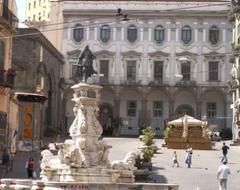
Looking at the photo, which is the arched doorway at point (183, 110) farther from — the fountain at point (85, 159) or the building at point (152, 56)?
the fountain at point (85, 159)

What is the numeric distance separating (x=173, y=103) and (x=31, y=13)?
124ft

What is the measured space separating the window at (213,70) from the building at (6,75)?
34.3m

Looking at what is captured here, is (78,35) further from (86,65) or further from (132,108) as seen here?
(86,65)

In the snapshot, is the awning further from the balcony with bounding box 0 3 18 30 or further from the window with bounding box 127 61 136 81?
the window with bounding box 127 61 136 81

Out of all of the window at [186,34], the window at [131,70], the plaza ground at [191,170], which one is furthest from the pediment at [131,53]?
the plaza ground at [191,170]

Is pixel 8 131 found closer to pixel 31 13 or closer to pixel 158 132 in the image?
pixel 158 132

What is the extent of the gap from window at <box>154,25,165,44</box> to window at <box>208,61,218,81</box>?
18.7 ft

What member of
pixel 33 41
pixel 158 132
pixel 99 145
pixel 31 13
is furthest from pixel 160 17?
pixel 99 145

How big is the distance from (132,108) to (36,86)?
66.7ft

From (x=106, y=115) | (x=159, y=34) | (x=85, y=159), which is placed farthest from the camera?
(x=106, y=115)

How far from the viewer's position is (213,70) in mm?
70938

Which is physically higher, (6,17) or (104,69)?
(104,69)

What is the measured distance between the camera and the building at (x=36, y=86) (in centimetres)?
4575

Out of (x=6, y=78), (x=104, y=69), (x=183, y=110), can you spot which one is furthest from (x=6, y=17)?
(x=183, y=110)
